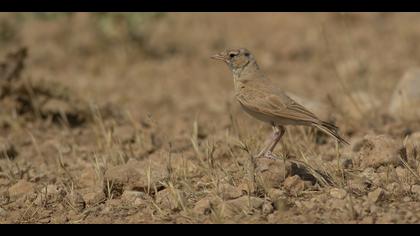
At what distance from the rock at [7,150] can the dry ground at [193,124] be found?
30 millimetres

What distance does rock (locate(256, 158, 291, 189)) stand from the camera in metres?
4.98

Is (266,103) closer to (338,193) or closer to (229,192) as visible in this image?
(229,192)

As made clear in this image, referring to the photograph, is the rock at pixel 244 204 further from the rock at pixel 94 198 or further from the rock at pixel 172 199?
the rock at pixel 94 198

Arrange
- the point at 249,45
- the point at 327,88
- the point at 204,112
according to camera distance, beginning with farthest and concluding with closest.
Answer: the point at 249,45 → the point at 327,88 → the point at 204,112

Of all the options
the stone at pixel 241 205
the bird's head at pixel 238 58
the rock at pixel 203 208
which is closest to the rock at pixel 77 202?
the rock at pixel 203 208

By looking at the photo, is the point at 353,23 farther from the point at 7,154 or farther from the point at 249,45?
the point at 7,154

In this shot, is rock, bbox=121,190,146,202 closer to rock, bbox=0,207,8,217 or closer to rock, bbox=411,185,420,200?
rock, bbox=0,207,8,217

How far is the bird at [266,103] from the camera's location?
5363 millimetres

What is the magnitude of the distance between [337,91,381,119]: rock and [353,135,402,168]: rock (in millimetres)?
1813

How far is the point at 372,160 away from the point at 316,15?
338 inches

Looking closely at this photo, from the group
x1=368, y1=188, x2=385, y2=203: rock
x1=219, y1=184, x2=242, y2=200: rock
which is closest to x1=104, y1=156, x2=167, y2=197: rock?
x1=219, y1=184, x2=242, y2=200: rock

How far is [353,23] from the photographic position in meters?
13.2

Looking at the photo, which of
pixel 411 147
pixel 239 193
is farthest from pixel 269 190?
pixel 411 147

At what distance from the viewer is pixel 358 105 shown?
25.2 ft
